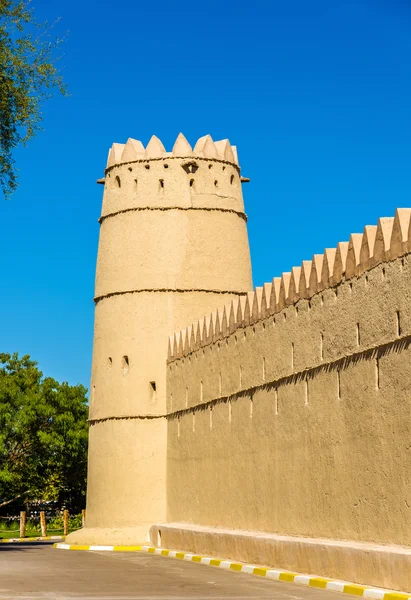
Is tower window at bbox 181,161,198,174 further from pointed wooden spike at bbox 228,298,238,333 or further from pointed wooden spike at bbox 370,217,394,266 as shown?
pointed wooden spike at bbox 370,217,394,266

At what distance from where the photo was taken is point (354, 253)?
13.2 metres

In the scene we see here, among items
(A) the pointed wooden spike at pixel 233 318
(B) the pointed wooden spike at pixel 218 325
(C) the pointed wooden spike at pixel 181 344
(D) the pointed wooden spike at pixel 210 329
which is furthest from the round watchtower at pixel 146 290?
(A) the pointed wooden spike at pixel 233 318

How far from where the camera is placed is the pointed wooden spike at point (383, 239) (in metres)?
12.3

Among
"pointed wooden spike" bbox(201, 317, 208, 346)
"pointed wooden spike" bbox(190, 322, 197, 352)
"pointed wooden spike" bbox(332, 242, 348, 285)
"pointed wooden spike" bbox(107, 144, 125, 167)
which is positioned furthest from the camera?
"pointed wooden spike" bbox(107, 144, 125, 167)

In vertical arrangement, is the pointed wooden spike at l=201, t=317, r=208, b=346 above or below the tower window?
below

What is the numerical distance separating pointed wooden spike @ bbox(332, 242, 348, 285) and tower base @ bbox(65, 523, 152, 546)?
9292 mm

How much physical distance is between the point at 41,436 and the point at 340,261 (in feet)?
67.7

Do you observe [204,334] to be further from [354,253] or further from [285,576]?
[285,576]

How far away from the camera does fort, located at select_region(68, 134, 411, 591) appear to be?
484 inches

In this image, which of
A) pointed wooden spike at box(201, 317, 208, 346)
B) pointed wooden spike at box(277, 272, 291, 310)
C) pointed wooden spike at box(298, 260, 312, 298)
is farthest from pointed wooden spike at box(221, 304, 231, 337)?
pointed wooden spike at box(298, 260, 312, 298)

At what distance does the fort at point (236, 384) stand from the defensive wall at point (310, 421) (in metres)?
0.03

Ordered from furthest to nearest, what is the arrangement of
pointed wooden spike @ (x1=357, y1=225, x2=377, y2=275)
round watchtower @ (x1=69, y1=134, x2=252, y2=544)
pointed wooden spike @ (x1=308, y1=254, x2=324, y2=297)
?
round watchtower @ (x1=69, y1=134, x2=252, y2=544)
pointed wooden spike @ (x1=308, y1=254, x2=324, y2=297)
pointed wooden spike @ (x1=357, y1=225, x2=377, y2=275)

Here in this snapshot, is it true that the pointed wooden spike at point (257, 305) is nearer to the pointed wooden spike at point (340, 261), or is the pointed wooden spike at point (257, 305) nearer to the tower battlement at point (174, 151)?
the pointed wooden spike at point (340, 261)

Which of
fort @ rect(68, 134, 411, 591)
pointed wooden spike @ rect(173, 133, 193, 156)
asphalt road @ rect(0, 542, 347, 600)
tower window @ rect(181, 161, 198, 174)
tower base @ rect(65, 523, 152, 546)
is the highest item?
pointed wooden spike @ rect(173, 133, 193, 156)
